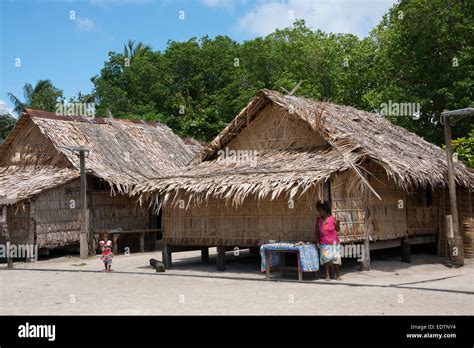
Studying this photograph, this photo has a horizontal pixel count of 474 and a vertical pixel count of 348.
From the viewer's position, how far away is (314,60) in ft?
120

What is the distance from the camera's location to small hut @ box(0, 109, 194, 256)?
67.1ft

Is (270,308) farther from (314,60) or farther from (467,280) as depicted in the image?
(314,60)

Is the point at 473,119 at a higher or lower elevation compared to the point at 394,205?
higher

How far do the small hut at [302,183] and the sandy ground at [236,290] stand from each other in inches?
37.3

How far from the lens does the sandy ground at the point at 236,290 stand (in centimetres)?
935

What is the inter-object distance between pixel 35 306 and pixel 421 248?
12303mm

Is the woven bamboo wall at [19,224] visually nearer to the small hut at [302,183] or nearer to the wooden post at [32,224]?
the wooden post at [32,224]

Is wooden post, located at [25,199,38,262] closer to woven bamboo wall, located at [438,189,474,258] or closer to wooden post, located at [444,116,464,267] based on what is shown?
woven bamboo wall, located at [438,189,474,258]

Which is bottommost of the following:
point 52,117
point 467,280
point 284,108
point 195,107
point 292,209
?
point 467,280

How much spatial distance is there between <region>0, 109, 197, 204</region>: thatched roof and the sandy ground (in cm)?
474

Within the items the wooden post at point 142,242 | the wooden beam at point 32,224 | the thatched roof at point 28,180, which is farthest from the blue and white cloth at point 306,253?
the wooden post at point 142,242

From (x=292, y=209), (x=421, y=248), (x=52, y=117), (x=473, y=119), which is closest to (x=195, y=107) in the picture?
(x=52, y=117)

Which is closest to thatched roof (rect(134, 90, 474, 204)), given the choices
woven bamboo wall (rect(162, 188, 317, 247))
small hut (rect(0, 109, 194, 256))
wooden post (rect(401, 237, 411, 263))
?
woven bamboo wall (rect(162, 188, 317, 247))
